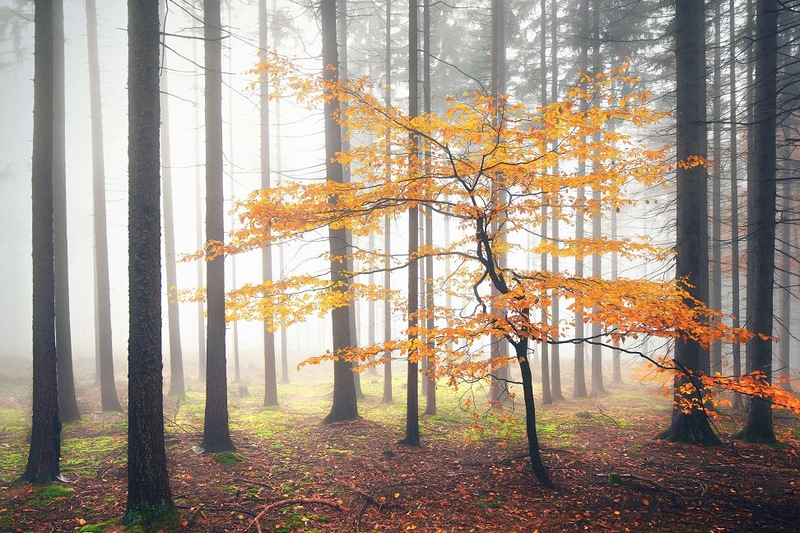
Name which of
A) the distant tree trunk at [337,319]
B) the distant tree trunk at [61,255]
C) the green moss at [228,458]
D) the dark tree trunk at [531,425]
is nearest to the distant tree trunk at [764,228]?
the dark tree trunk at [531,425]

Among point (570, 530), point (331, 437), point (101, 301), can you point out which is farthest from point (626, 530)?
point (101, 301)

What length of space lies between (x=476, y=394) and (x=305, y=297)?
1209 cm

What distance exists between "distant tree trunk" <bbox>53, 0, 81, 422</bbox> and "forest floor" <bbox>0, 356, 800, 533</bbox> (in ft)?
2.93

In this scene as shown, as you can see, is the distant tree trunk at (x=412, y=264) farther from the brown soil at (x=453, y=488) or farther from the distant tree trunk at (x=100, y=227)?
the distant tree trunk at (x=100, y=227)

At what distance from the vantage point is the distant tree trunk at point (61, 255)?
1084cm

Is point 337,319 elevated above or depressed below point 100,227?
below

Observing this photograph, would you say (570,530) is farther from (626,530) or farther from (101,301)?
(101,301)

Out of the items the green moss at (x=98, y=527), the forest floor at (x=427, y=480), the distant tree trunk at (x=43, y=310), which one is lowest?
the forest floor at (x=427, y=480)

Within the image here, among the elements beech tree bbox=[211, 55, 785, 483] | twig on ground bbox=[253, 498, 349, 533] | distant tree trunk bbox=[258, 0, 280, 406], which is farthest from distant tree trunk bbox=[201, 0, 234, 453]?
distant tree trunk bbox=[258, 0, 280, 406]

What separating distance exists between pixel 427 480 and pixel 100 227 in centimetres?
1411

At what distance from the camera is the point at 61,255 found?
1152cm

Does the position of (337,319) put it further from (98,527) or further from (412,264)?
(98,527)

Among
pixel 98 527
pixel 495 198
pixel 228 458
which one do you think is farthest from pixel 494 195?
pixel 98 527

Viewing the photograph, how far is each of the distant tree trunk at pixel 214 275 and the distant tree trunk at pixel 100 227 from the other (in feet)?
22.5
